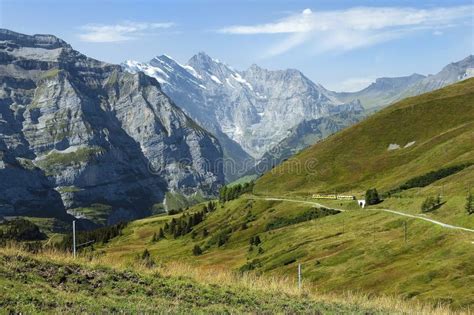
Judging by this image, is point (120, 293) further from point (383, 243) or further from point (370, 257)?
point (383, 243)

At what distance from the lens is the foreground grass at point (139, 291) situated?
60.1 ft

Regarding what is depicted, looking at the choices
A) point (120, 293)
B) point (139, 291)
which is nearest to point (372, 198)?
point (139, 291)

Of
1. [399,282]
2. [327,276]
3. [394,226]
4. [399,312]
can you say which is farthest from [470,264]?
[399,312]

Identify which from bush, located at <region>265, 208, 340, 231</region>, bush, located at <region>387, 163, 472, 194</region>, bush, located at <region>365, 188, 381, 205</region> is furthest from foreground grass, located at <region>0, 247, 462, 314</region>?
bush, located at <region>387, 163, 472, 194</region>

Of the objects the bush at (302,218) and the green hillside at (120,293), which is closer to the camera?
the green hillside at (120,293)

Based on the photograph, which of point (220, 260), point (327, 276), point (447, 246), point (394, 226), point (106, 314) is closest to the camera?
point (106, 314)

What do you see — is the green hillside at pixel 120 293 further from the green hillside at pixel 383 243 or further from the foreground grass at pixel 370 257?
the green hillside at pixel 383 243

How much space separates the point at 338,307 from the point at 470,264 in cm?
5496

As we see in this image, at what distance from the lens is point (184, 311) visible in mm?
18797

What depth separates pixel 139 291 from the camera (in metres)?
22.0

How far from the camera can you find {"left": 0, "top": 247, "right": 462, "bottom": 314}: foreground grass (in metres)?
18.3

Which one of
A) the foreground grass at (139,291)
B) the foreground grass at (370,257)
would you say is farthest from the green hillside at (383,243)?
the foreground grass at (139,291)

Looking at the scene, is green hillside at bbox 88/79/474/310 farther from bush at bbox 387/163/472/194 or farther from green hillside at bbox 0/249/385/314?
green hillside at bbox 0/249/385/314

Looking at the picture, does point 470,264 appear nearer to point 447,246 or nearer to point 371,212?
point 447,246
